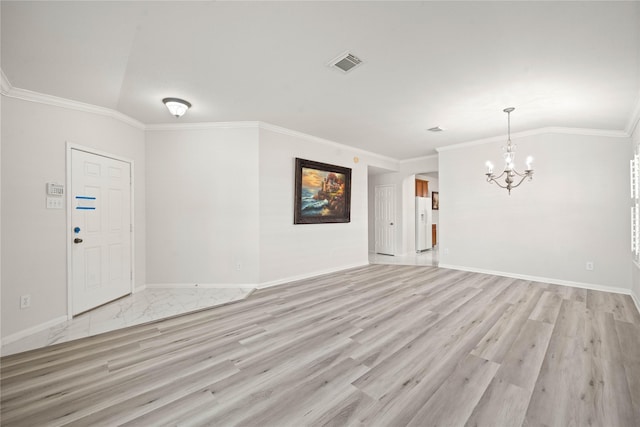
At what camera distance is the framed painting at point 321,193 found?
4918 millimetres

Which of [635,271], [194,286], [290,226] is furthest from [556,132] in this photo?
[194,286]

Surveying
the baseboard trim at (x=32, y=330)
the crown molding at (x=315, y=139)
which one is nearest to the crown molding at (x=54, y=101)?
the crown molding at (x=315, y=139)

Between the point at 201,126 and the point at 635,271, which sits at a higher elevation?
the point at 201,126

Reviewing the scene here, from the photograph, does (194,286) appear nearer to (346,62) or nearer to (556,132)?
(346,62)

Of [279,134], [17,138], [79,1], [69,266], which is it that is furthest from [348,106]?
[69,266]

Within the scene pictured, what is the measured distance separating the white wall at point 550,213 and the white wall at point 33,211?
6.66 metres

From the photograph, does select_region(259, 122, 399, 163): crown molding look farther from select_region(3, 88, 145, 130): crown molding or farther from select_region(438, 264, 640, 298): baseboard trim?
select_region(438, 264, 640, 298): baseboard trim

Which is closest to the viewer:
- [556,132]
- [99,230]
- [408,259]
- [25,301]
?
[25,301]

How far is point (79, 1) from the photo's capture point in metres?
1.78

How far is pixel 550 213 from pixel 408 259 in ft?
10.5

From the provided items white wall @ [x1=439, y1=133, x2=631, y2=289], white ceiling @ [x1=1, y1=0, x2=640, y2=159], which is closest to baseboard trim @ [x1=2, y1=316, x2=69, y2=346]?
white ceiling @ [x1=1, y1=0, x2=640, y2=159]

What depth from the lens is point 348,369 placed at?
6.86ft

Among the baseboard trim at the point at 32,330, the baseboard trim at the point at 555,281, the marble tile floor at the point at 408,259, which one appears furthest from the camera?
the marble tile floor at the point at 408,259

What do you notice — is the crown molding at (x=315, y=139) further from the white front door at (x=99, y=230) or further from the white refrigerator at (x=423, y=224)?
the white front door at (x=99, y=230)
